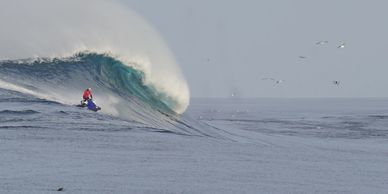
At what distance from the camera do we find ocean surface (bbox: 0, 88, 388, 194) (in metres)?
21.1

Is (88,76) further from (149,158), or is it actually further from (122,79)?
(149,158)

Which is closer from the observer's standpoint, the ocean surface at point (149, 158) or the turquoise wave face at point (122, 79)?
the ocean surface at point (149, 158)

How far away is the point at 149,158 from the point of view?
1009 inches

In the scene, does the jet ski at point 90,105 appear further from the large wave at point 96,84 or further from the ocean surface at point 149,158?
the large wave at point 96,84

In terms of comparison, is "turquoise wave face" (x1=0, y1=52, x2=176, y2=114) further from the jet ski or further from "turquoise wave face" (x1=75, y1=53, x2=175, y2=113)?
the jet ski

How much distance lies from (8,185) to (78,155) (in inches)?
217

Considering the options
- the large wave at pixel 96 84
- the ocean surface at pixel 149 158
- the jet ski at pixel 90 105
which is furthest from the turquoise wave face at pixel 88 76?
the ocean surface at pixel 149 158

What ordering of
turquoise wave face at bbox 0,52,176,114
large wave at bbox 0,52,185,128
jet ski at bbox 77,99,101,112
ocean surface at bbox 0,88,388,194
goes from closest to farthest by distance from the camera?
ocean surface at bbox 0,88,388,194, jet ski at bbox 77,99,101,112, large wave at bbox 0,52,185,128, turquoise wave face at bbox 0,52,176,114

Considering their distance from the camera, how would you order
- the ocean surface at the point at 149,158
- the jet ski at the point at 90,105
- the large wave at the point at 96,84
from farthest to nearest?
the large wave at the point at 96,84 → the jet ski at the point at 90,105 → the ocean surface at the point at 149,158

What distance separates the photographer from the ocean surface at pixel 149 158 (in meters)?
21.1

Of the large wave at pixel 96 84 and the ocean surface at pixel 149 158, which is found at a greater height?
the large wave at pixel 96 84

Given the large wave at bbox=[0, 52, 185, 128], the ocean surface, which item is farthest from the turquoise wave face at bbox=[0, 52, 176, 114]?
the ocean surface

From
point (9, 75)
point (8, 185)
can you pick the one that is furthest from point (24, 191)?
point (9, 75)

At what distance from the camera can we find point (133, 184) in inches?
821
